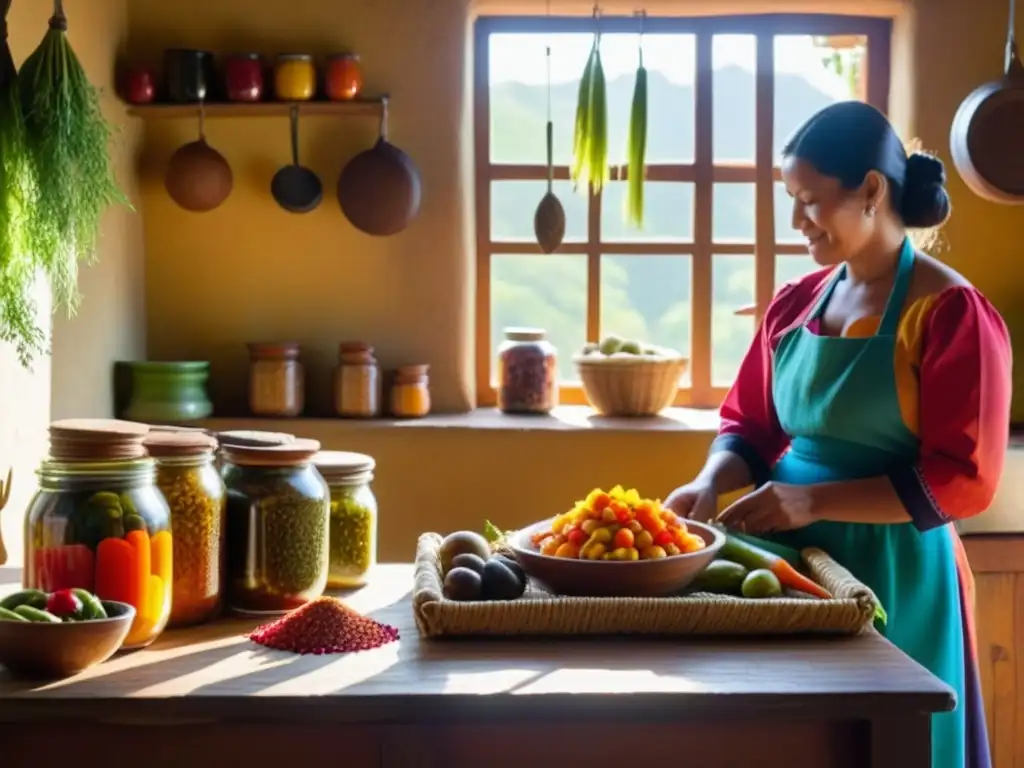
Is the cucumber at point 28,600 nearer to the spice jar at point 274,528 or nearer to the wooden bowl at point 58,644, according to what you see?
the wooden bowl at point 58,644

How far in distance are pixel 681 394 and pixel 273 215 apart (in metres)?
1.25

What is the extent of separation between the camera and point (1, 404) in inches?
90.4

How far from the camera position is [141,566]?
1457 millimetres

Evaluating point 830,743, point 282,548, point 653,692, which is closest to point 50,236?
point 282,548

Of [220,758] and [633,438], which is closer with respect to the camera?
[220,758]

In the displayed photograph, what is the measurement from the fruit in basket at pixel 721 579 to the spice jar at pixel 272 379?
177cm

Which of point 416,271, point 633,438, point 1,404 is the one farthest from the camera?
point 416,271

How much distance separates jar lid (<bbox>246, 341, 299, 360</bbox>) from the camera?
3221 millimetres

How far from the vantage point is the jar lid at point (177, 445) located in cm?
157

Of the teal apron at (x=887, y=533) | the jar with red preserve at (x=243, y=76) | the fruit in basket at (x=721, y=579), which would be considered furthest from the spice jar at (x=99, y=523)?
the jar with red preserve at (x=243, y=76)

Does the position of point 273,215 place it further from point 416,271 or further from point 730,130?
point 730,130

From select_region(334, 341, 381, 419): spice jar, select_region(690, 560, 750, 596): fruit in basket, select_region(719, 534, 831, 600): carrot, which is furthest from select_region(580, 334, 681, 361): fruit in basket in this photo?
select_region(690, 560, 750, 596): fruit in basket

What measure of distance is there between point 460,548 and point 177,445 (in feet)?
1.38

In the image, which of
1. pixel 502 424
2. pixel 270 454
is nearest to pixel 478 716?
pixel 270 454
